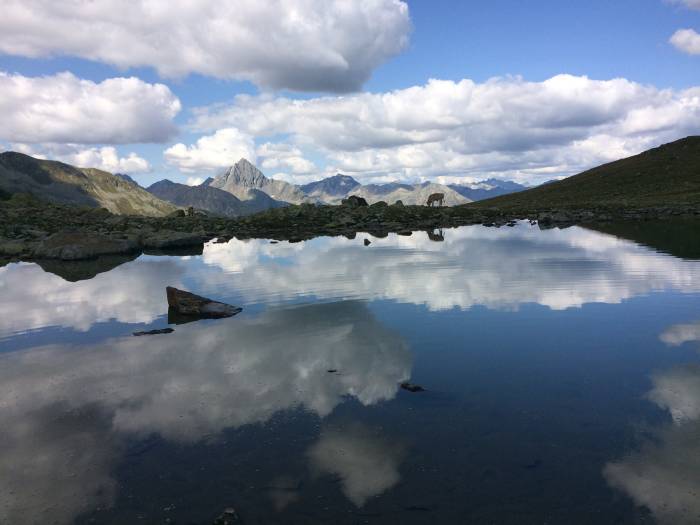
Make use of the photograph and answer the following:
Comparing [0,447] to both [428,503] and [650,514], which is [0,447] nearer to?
[428,503]

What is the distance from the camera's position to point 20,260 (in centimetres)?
3797

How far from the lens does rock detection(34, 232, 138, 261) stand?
37.5 metres

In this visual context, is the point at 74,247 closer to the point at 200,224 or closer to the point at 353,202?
the point at 200,224

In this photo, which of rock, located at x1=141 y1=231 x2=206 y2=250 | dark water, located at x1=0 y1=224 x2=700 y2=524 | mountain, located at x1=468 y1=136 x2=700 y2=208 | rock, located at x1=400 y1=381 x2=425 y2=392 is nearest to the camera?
dark water, located at x1=0 y1=224 x2=700 y2=524

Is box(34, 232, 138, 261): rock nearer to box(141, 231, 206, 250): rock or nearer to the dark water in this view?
box(141, 231, 206, 250): rock

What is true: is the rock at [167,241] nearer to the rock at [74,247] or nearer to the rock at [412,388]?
the rock at [74,247]

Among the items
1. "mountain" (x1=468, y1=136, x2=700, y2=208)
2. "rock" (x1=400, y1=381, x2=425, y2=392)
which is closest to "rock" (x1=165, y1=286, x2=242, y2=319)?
"rock" (x1=400, y1=381, x2=425, y2=392)

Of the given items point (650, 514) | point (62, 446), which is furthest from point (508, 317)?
point (62, 446)

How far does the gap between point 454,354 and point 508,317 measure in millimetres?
4831

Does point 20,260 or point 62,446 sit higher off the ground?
point 20,260

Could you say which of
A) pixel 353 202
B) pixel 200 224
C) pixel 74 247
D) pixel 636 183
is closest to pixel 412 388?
pixel 74 247

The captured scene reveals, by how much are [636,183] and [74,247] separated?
5162 inches

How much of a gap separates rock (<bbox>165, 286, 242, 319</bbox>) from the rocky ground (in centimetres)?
2179

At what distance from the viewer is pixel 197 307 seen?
20.2 meters
